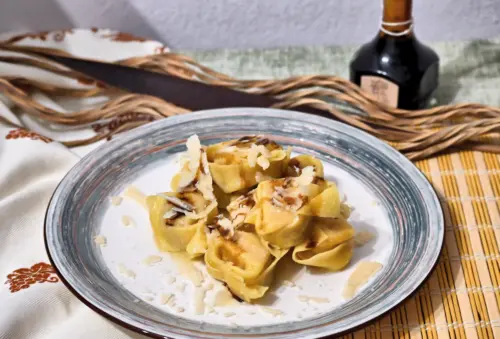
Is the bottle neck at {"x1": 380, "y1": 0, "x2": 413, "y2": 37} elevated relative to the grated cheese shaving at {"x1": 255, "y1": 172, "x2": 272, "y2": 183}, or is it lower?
elevated

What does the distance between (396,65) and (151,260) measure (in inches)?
26.4

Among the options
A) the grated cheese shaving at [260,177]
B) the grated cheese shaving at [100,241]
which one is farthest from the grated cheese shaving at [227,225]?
the grated cheese shaving at [100,241]

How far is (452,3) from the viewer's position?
1.83m

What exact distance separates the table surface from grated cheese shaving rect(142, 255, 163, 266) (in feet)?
1.05

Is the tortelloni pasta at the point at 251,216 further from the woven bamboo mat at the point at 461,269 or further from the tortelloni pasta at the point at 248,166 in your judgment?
the woven bamboo mat at the point at 461,269

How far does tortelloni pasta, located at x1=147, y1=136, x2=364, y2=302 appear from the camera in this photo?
1037 mm

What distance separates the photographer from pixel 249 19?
6.18ft

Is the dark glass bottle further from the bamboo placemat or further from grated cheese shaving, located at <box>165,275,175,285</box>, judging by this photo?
grated cheese shaving, located at <box>165,275,175,285</box>

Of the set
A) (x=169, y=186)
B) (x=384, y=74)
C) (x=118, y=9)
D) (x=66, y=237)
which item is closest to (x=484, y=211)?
(x=384, y=74)

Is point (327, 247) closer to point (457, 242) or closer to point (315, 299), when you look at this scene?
point (315, 299)

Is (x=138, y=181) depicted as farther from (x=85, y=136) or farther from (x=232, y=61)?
(x=232, y=61)

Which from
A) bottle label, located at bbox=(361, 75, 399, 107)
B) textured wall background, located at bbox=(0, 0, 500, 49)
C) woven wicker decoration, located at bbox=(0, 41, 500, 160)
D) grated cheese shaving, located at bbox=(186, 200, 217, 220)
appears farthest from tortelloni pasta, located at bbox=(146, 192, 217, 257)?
textured wall background, located at bbox=(0, 0, 500, 49)

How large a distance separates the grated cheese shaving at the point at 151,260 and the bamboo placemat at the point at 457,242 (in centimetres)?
31

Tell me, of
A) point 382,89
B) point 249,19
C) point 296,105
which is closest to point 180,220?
point 296,105
